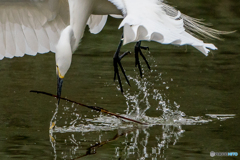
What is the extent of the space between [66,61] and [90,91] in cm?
146

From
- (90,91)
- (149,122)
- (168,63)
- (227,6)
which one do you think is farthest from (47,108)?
(227,6)

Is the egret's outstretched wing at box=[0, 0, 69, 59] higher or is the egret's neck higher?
the egret's neck

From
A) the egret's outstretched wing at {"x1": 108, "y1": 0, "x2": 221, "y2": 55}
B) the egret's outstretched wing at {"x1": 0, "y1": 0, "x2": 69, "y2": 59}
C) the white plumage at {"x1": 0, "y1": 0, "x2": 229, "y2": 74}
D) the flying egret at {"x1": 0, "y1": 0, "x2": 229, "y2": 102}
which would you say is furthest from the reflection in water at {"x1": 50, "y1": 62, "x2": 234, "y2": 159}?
the egret's outstretched wing at {"x1": 108, "y1": 0, "x2": 221, "y2": 55}

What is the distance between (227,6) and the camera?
10484mm

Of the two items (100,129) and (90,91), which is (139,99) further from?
(100,129)

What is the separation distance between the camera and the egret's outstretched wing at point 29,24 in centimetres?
548

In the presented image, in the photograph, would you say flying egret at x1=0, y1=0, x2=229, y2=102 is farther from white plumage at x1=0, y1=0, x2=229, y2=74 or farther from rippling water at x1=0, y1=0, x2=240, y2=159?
rippling water at x1=0, y1=0, x2=240, y2=159

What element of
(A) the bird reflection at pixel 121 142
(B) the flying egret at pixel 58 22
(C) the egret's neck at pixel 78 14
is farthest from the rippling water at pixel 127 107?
(C) the egret's neck at pixel 78 14

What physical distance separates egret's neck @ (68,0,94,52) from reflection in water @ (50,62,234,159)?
2.47 feet

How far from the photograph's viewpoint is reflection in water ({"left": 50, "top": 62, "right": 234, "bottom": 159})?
4211 mm

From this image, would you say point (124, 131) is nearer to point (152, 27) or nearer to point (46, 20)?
point (152, 27)

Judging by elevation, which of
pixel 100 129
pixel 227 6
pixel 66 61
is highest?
pixel 66 61

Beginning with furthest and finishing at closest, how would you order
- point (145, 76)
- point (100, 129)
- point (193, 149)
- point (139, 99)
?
point (145, 76)
point (139, 99)
point (100, 129)
point (193, 149)

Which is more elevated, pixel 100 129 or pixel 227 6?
pixel 100 129
